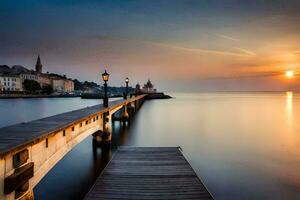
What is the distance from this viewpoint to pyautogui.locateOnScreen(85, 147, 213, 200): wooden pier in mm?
7957

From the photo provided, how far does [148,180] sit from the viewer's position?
361 inches

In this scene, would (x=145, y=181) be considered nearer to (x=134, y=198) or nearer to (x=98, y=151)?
(x=134, y=198)

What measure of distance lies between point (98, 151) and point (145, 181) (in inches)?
357

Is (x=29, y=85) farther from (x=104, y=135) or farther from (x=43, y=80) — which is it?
(x=104, y=135)

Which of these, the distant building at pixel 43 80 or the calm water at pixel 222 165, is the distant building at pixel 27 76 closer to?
the distant building at pixel 43 80

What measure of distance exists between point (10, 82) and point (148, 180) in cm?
16739

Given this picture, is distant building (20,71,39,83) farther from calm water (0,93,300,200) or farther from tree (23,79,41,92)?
calm water (0,93,300,200)

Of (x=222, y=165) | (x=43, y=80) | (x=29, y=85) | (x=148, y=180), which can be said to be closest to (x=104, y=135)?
(x=222, y=165)

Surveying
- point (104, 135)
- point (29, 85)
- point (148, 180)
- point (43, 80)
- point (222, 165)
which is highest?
point (43, 80)

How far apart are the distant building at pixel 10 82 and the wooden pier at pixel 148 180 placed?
160 meters

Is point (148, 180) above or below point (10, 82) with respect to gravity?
below

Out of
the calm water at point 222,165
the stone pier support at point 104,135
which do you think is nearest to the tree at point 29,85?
the calm water at point 222,165

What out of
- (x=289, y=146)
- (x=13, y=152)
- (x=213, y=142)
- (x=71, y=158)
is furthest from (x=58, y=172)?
(x=289, y=146)

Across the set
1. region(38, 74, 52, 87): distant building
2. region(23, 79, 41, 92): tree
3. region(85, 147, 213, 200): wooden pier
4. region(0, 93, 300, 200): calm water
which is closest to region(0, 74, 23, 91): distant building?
region(23, 79, 41, 92): tree
